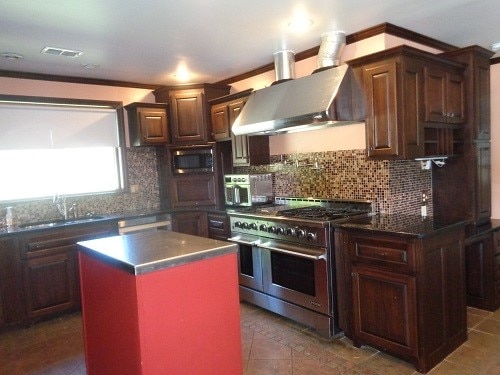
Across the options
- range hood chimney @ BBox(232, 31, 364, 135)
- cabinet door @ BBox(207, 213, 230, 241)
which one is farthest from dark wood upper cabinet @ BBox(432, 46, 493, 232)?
cabinet door @ BBox(207, 213, 230, 241)

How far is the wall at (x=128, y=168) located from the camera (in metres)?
4.02

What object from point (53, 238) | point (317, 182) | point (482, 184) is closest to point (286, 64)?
point (317, 182)

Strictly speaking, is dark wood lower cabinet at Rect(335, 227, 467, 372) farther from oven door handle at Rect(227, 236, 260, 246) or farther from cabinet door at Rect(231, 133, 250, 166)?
cabinet door at Rect(231, 133, 250, 166)

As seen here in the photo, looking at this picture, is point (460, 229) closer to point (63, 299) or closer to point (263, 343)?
point (263, 343)

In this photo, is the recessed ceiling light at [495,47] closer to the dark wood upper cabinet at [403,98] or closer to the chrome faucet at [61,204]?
the dark wood upper cabinet at [403,98]

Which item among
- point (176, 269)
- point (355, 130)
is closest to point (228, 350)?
point (176, 269)

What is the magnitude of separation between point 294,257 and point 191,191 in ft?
6.36

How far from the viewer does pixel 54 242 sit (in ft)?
11.9

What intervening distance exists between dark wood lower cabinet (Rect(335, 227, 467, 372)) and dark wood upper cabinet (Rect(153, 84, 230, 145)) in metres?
2.35

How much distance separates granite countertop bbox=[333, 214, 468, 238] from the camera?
2.48 metres

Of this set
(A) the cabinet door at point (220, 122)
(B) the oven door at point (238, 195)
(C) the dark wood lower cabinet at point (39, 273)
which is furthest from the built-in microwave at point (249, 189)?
(C) the dark wood lower cabinet at point (39, 273)

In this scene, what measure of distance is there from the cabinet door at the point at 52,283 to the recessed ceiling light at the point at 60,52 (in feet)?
5.93

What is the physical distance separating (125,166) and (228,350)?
10.6ft

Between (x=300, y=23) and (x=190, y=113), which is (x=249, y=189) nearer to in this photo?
(x=190, y=113)
